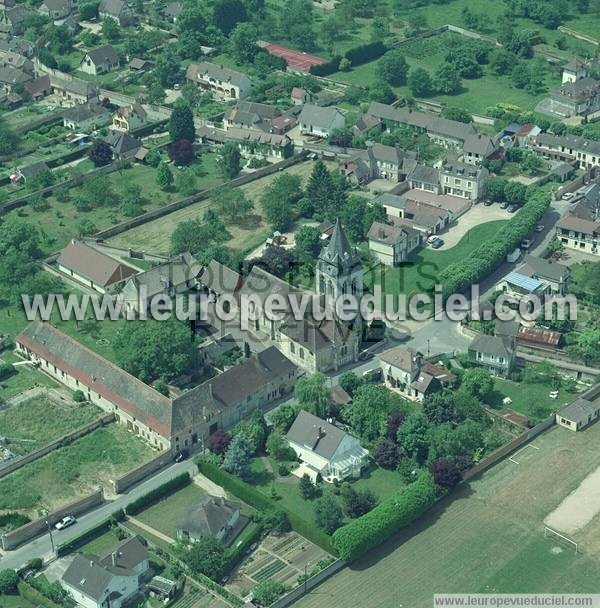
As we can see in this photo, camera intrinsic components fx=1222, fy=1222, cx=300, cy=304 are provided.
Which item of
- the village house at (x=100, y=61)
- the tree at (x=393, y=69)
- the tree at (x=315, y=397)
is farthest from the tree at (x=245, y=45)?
the tree at (x=315, y=397)

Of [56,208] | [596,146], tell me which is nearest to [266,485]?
[56,208]

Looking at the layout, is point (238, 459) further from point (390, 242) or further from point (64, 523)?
point (390, 242)

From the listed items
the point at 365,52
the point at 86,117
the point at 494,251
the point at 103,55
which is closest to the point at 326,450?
the point at 494,251

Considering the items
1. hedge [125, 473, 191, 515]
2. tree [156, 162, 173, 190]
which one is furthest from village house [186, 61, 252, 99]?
hedge [125, 473, 191, 515]

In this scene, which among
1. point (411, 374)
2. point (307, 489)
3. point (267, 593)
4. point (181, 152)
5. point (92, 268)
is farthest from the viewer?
point (181, 152)

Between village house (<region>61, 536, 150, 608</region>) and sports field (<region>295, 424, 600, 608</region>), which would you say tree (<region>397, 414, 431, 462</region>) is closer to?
sports field (<region>295, 424, 600, 608</region>)

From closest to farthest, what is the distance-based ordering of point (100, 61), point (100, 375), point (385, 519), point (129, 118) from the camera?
point (385, 519), point (100, 375), point (129, 118), point (100, 61)
